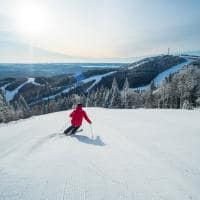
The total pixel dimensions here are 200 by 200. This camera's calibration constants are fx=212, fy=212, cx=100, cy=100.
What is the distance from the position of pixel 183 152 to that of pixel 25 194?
550 centimetres

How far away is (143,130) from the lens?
11.2m

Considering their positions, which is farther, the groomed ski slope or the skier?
the skier

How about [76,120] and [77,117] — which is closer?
[76,120]

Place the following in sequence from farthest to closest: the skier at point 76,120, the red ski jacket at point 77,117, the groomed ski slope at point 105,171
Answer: the red ski jacket at point 77,117, the skier at point 76,120, the groomed ski slope at point 105,171

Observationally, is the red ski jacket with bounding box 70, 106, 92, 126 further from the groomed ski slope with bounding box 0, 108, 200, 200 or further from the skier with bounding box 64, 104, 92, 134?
the groomed ski slope with bounding box 0, 108, 200, 200

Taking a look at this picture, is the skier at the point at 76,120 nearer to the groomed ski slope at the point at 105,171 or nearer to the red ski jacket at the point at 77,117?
the red ski jacket at the point at 77,117

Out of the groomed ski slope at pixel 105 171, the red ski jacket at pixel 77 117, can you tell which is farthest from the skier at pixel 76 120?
the groomed ski slope at pixel 105 171

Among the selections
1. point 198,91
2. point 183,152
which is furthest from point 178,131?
point 198,91

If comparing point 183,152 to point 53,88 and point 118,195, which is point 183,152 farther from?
point 53,88

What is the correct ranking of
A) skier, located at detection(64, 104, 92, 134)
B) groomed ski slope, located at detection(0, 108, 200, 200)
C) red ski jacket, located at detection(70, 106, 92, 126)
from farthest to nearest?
red ski jacket, located at detection(70, 106, 92, 126)
skier, located at detection(64, 104, 92, 134)
groomed ski slope, located at detection(0, 108, 200, 200)

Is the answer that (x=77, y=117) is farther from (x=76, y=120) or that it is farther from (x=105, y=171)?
(x=105, y=171)

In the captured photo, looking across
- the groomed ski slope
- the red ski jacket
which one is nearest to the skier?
the red ski jacket

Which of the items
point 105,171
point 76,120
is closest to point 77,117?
point 76,120

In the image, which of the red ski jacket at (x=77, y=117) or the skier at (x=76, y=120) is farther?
the red ski jacket at (x=77, y=117)
